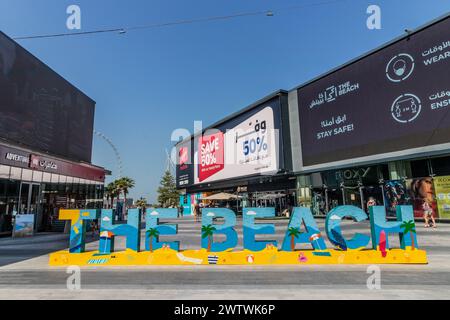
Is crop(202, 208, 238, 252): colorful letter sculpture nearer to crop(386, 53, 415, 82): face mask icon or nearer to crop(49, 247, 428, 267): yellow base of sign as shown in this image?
crop(49, 247, 428, 267): yellow base of sign

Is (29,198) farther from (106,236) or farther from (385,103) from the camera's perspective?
(385,103)

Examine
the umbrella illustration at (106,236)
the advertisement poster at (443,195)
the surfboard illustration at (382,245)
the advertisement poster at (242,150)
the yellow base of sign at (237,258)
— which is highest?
the advertisement poster at (242,150)

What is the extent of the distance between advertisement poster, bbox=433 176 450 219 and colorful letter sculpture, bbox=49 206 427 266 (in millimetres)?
13368

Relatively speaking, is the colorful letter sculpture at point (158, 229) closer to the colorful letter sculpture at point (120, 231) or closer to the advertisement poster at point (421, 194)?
the colorful letter sculpture at point (120, 231)

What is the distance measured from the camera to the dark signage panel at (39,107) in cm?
1833

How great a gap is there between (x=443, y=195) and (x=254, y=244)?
16672mm

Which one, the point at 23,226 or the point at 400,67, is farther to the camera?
the point at 400,67

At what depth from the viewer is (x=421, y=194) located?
19359 millimetres

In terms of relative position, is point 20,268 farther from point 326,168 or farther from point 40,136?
point 326,168

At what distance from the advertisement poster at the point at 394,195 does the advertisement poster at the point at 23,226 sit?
23.8 m

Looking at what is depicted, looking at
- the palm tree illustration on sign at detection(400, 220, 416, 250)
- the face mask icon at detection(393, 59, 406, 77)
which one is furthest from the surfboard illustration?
the face mask icon at detection(393, 59, 406, 77)

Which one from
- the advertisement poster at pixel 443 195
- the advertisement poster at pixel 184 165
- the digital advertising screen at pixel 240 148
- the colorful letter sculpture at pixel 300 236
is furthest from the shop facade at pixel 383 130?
the advertisement poster at pixel 184 165

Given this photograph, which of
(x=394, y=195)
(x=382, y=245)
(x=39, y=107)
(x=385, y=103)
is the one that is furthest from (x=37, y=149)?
(x=394, y=195)

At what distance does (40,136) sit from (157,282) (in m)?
20.5
